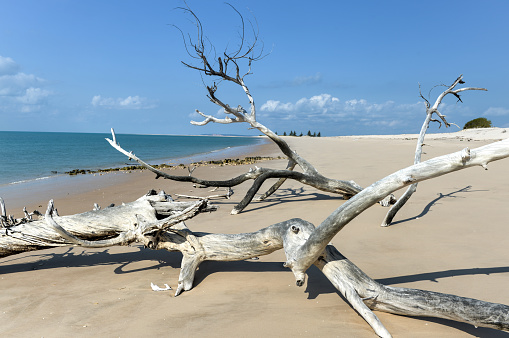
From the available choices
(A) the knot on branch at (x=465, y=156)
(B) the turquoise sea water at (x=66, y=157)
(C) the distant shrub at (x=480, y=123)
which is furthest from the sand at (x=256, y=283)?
(C) the distant shrub at (x=480, y=123)

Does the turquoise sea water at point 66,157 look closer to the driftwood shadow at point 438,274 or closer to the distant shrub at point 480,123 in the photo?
the driftwood shadow at point 438,274

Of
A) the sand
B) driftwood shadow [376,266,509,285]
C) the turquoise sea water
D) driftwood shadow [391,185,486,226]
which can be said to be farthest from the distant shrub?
driftwood shadow [376,266,509,285]

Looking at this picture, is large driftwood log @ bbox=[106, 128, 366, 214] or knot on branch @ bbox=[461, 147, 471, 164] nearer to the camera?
knot on branch @ bbox=[461, 147, 471, 164]

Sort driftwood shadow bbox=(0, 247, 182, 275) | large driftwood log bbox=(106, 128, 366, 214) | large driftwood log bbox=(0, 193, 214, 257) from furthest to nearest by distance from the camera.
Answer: large driftwood log bbox=(106, 128, 366, 214), driftwood shadow bbox=(0, 247, 182, 275), large driftwood log bbox=(0, 193, 214, 257)

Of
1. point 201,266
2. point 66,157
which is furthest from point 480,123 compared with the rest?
point 201,266

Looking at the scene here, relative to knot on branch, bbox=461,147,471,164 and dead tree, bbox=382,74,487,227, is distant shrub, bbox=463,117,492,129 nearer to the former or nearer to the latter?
dead tree, bbox=382,74,487,227

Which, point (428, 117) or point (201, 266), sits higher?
point (428, 117)

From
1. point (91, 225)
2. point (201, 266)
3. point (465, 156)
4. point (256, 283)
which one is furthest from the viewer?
point (201, 266)

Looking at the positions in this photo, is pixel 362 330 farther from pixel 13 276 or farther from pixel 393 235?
pixel 13 276

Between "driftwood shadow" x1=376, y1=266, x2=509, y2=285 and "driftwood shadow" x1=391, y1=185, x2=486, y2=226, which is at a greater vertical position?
"driftwood shadow" x1=391, y1=185, x2=486, y2=226

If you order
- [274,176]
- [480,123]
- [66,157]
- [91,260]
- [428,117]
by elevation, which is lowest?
[91,260]

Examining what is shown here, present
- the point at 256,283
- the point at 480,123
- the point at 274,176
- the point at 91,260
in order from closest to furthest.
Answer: the point at 256,283 → the point at 91,260 → the point at 274,176 → the point at 480,123

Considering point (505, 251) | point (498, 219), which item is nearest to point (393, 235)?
point (505, 251)

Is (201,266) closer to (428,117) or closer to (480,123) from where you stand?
(428,117)
